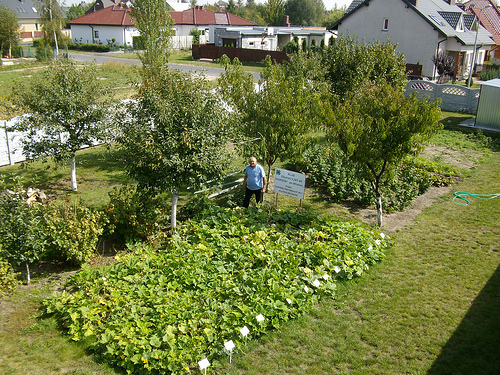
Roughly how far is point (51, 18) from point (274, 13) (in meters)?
40.3

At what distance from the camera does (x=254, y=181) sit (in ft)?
35.5

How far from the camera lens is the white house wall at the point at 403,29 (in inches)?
1251

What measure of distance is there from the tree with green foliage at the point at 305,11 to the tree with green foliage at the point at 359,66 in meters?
66.8

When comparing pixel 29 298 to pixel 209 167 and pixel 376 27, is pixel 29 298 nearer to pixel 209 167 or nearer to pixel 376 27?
pixel 209 167

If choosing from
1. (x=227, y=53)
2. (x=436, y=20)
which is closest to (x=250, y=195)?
(x=436, y=20)

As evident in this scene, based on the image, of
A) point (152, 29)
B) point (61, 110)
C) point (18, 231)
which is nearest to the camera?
point (18, 231)

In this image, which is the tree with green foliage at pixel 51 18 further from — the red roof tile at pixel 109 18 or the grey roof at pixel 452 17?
the grey roof at pixel 452 17

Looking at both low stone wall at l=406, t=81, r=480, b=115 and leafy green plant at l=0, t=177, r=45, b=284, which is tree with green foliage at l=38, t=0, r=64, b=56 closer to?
low stone wall at l=406, t=81, r=480, b=115

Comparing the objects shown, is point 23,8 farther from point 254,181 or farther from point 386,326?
point 386,326

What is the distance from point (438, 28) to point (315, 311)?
96.2ft

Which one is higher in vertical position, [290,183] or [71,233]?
[290,183]

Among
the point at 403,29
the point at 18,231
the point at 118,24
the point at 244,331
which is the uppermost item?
the point at 118,24

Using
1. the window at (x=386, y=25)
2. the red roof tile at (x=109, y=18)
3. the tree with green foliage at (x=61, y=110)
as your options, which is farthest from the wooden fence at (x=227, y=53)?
the tree with green foliage at (x=61, y=110)

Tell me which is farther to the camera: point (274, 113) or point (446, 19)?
point (446, 19)
